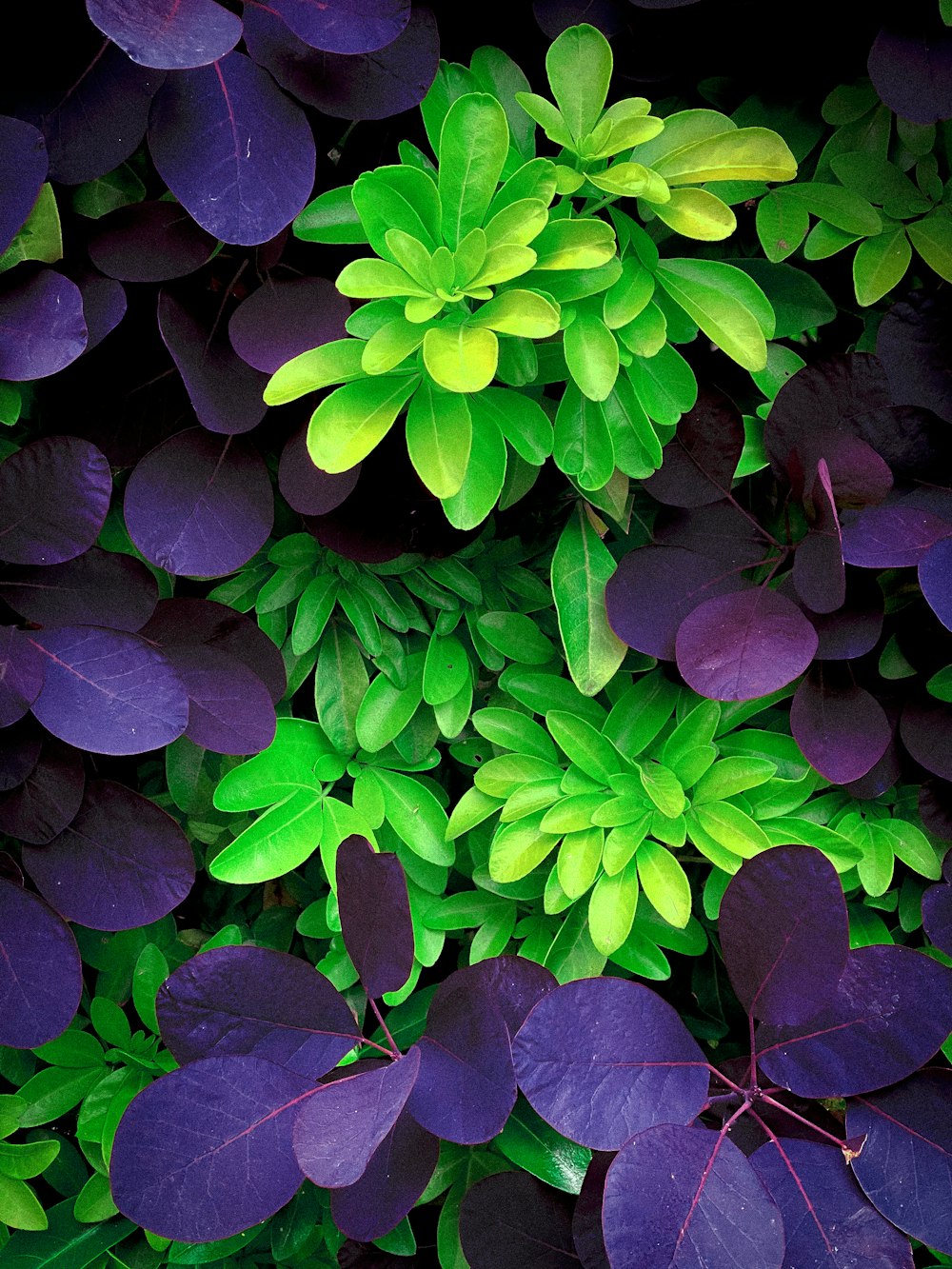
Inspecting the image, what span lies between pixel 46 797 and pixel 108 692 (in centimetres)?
13

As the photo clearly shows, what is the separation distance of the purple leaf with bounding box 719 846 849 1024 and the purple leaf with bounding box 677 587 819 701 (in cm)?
13

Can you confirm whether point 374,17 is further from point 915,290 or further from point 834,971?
point 834,971

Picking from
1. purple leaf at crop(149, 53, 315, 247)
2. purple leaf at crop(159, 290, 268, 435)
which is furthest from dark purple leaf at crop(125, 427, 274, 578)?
purple leaf at crop(149, 53, 315, 247)

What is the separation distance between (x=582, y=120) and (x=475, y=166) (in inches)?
3.7

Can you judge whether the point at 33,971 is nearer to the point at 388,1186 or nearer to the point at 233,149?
the point at 388,1186

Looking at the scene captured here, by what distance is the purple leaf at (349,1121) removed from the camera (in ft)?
2.06

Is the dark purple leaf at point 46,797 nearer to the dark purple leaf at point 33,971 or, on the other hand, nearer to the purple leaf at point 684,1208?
the dark purple leaf at point 33,971

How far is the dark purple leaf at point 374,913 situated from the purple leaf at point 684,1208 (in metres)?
A: 0.22

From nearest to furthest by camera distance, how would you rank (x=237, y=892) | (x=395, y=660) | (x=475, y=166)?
1. (x=475, y=166)
2. (x=395, y=660)
3. (x=237, y=892)

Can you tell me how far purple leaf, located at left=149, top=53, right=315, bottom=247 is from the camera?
27.3 inches

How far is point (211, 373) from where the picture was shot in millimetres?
763

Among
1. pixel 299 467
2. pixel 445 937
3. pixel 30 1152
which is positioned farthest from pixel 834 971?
pixel 30 1152

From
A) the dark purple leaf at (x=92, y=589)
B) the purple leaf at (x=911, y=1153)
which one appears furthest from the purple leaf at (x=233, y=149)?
the purple leaf at (x=911, y=1153)

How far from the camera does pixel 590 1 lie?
77 cm
